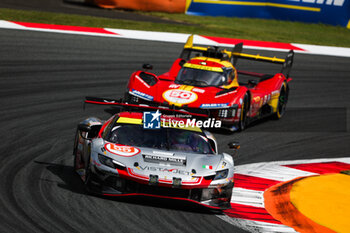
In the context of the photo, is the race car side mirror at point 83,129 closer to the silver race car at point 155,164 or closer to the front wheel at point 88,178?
the silver race car at point 155,164

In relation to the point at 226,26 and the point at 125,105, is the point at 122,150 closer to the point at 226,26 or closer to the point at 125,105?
the point at 125,105

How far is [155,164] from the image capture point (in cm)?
828

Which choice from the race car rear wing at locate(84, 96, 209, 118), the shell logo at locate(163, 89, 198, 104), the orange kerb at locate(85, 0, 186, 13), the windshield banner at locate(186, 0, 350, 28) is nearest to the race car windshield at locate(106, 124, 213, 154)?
the race car rear wing at locate(84, 96, 209, 118)

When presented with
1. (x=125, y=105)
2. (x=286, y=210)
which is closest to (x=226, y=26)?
(x=125, y=105)

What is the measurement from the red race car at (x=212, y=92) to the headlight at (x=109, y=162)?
481cm

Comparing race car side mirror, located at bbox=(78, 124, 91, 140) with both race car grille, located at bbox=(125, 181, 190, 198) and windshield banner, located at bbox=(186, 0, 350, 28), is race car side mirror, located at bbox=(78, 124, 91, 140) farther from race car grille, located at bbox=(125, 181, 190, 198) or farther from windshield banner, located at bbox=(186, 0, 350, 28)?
windshield banner, located at bbox=(186, 0, 350, 28)

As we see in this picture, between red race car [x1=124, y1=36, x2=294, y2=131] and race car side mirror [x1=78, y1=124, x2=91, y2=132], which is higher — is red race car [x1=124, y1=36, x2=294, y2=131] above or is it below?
below

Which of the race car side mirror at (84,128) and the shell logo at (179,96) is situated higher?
the race car side mirror at (84,128)

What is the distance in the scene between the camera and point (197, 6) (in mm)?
28625

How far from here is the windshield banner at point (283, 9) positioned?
90.9 ft

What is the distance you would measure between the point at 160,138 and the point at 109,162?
3.32ft

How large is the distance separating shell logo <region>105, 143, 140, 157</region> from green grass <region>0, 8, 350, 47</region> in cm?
1427

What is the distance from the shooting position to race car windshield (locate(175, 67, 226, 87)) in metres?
14.4

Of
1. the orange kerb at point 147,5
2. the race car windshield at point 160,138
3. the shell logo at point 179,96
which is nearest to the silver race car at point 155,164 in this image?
the race car windshield at point 160,138
